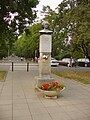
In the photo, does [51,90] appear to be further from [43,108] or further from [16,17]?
[16,17]

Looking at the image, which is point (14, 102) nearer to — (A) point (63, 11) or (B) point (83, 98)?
(B) point (83, 98)

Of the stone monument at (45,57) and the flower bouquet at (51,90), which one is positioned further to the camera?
the stone monument at (45,57)

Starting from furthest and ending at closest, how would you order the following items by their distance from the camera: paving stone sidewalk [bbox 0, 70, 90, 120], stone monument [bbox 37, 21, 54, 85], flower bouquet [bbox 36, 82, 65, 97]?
stone monument [bbox 37, 21, 54, 85] → flower bouquet [bbox 36, 82, 65, 97] → paving stone sidewalk [bbox 0, 70, 90, 120]

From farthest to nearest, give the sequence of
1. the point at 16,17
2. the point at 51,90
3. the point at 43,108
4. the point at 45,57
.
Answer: the point at 16,17 → the point at 45,57 → the point at 51,90 → the point at 43,108

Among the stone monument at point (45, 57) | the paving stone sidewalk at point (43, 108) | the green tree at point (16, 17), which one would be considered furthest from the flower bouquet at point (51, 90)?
the green tree at point (16, 17)

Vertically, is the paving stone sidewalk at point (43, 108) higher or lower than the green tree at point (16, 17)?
lower

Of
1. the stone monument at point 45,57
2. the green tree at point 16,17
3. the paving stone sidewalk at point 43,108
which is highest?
the green tree at point 16,17

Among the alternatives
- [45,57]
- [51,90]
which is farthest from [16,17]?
[51,90]

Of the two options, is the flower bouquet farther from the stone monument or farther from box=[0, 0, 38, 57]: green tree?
box=[0, 0, 38, 57]: green tree

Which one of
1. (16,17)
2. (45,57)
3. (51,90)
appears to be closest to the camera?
(51,90)

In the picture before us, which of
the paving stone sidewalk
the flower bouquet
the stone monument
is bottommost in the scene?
the paving stone sidewalk

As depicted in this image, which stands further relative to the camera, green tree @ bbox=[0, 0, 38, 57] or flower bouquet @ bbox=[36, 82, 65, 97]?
green tree @ bbox=[0, 0, 38, 57]

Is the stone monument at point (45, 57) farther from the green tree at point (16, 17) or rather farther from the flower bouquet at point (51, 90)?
the green tree at point (16, 17)

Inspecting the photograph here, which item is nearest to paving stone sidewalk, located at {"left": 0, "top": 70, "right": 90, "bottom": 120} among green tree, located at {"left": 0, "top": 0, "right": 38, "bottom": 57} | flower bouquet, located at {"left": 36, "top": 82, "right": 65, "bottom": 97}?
flower bouquet, located at {"left": 36, "top": 82, "right": 65, "bottom": 97}
